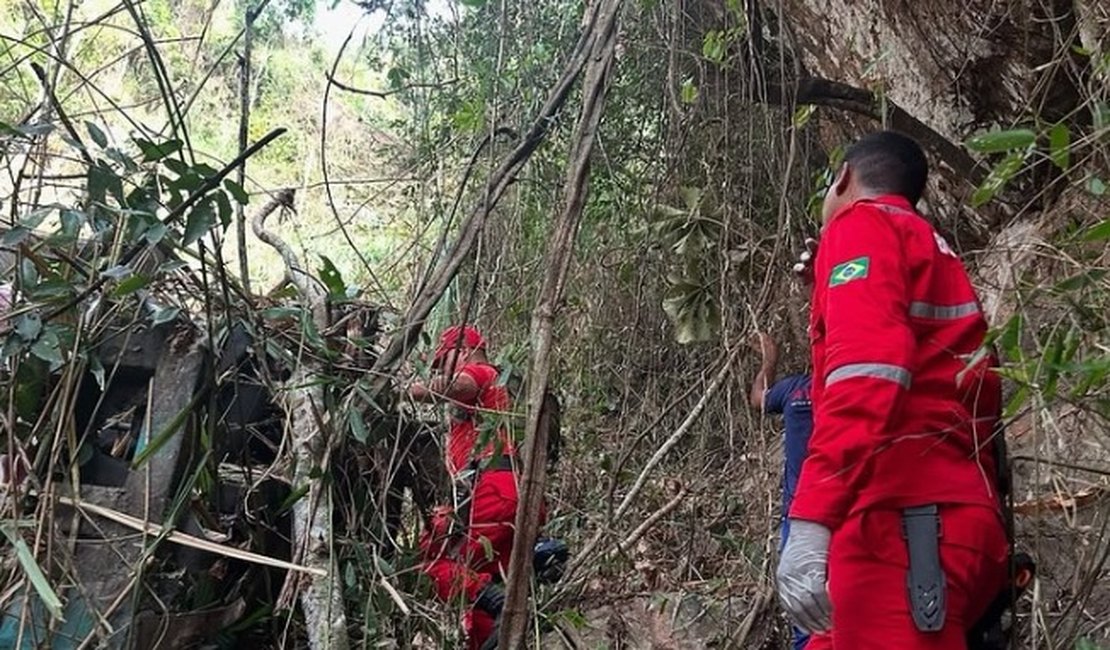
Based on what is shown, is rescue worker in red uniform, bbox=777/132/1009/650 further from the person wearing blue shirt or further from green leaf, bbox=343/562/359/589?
green leaf, bbox=343/562/359/589

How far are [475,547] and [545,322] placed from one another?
45.0 inches

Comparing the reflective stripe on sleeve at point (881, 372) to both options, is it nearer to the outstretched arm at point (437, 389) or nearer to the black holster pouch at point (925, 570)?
the black holster pouch at point (925, 570)

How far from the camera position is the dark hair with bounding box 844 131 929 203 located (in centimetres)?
230

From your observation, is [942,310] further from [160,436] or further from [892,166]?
[160,436]

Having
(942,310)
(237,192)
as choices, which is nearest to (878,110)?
(942,310)

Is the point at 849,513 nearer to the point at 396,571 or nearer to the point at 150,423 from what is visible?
the point at 396,571

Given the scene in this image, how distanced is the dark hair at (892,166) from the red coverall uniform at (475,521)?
40.4 inches

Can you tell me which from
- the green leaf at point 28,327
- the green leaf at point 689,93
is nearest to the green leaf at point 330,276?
the green leaf at point 28,327

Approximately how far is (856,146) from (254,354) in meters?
1.52

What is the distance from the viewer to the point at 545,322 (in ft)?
6.52

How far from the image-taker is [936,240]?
7.16 feet

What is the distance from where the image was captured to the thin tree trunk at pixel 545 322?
6.03ft

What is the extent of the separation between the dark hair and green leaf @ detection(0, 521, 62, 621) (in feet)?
6.01

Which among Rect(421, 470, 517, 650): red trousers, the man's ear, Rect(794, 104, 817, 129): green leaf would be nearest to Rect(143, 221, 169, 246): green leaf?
Rect(421, 470, 517, 650): red trousers
